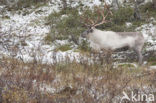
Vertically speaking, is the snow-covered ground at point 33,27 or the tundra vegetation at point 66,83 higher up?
the tundra vegetation at point 66,83

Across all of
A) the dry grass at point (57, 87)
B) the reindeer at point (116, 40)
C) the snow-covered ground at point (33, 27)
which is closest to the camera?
the dry grass at point (57, 87)

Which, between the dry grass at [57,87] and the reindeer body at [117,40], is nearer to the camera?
the dry grass at [57,87]

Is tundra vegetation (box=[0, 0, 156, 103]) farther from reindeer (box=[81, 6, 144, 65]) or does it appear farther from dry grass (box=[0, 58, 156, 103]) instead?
reindeer (box=[81, 6, 144, 65])

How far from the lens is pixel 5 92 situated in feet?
9.90

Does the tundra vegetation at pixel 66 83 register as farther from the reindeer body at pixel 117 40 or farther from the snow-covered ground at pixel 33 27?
the snow-covered ground at pixel 33 27

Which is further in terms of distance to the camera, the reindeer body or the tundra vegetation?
the reindeer body

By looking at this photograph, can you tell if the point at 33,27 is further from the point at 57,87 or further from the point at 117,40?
the point at 57,87

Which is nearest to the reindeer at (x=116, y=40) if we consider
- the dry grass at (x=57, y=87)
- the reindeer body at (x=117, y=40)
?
the reindeer body at (x=117, y=40)

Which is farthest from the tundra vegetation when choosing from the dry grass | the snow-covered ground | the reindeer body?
the snow-covered ground

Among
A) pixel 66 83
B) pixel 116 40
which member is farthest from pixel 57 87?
pixel 116 40

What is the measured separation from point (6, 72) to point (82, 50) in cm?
547

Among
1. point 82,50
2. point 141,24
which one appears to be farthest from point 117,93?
point 141,24

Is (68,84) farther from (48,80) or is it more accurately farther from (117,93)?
(117,93)

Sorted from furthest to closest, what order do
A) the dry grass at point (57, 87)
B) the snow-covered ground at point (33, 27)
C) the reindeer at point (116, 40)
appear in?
the snow-covered ground at point (33, 27) → the reindeer at point (116, 40) → the dry grass at point (57, 87)
